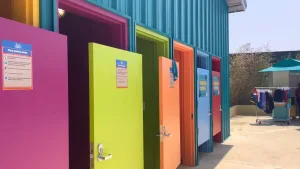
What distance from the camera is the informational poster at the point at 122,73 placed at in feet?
8.38

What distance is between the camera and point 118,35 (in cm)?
303

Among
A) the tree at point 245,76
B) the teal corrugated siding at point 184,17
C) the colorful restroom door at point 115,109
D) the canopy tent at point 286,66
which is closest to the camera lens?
the colorful restroom door at point 115,109

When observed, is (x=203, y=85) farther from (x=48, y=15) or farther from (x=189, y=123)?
(x=48, y=15)

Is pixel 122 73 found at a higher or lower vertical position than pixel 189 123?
higher

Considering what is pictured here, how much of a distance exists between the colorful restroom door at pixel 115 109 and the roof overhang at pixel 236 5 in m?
5.80

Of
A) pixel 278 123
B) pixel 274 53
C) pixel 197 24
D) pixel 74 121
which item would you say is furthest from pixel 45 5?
pixel 274 53

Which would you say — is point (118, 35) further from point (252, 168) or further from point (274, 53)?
point (274, 53)

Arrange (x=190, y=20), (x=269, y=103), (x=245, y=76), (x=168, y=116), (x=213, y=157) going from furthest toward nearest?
(x=245, y=76), (x=269, y=103), (x=213, y=157), (x=190, y=20), (x=168, y=116)

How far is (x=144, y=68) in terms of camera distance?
423 cm

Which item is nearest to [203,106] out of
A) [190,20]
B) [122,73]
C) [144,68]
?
[190,20]

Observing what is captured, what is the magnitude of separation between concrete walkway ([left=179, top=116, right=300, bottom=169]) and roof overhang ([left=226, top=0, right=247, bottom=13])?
364 cm

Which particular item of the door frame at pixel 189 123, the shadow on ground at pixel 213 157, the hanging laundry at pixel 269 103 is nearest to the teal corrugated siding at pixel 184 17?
the door frame at pixel 189 123

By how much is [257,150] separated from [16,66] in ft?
19.3

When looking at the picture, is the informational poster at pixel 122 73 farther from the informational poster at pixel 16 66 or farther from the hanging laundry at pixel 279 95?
the hanging laundry at pixel 279 95
